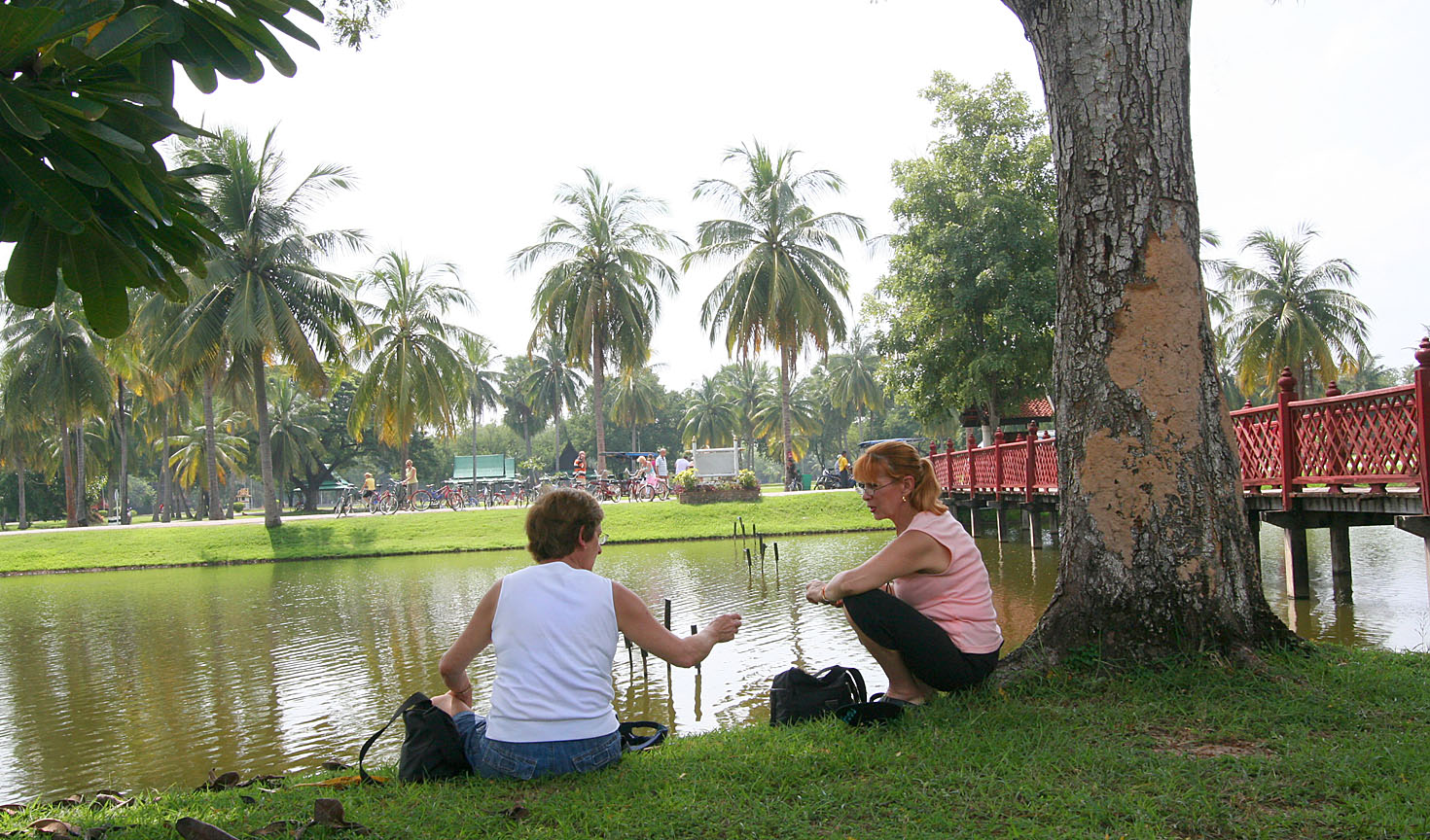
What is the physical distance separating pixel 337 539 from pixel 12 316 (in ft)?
53.7

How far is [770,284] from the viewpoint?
32406 millimetres

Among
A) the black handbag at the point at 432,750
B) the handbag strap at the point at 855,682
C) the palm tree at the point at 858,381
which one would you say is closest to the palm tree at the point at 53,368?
the black handbag at the point at 432,750

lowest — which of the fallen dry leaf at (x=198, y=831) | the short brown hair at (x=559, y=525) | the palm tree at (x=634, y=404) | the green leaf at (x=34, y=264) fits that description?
the fallen dry leaf at (x=198, y=831)

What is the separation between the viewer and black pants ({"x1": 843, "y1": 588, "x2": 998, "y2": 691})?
167 inches

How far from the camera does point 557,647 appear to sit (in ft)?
11.8

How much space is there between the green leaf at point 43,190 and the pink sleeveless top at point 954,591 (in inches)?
128

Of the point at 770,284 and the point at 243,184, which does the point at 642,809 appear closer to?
the point at 243,184

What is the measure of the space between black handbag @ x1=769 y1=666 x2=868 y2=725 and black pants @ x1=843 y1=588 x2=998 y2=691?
359mm

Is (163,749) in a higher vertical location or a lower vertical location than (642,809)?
lower

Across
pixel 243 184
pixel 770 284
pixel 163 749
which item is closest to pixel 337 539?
pixel 243 184

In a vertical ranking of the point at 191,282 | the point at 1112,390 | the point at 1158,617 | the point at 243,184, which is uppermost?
the point at 243,184

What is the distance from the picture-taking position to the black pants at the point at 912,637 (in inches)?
167

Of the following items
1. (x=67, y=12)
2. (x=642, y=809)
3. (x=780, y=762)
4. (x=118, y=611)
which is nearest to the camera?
(x=67, y=12)

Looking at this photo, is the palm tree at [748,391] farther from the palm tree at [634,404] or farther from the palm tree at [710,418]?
the palm tree at [634,404]
